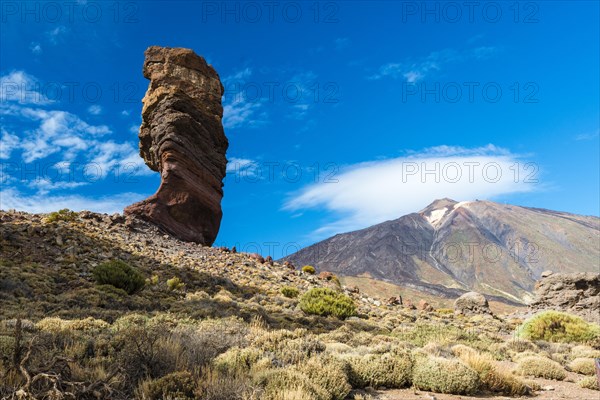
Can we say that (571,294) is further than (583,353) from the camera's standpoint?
Yes

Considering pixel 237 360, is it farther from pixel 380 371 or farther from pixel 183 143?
pixel 183 143

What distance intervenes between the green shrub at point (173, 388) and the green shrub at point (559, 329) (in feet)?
60.3

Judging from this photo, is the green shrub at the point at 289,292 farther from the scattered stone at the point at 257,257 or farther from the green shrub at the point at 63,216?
the green shrub at the point at 63,216

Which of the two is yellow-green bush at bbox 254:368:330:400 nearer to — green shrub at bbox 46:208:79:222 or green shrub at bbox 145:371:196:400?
green shrub at bbox 145:371:196:400

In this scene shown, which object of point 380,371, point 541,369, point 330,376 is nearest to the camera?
point 330,376

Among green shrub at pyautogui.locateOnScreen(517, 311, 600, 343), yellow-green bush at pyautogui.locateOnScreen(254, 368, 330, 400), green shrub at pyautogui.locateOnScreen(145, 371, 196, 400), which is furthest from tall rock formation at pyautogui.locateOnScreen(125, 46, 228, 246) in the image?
green shrub at pyautogui.locateOnScreen(145, 371, 196, 400)

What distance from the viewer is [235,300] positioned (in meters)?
21.2

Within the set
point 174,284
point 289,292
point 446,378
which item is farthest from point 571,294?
point 174,284

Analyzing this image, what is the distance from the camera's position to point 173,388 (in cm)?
651

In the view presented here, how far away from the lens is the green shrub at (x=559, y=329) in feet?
59.8

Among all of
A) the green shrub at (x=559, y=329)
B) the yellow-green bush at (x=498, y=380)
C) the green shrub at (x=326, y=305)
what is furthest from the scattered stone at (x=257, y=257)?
the yellow-green bush at (x=498, y=380)

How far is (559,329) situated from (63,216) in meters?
30.6

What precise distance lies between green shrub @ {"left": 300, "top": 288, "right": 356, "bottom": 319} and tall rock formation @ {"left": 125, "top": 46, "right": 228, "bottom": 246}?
14092mm

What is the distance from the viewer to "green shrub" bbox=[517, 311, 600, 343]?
18.2m
